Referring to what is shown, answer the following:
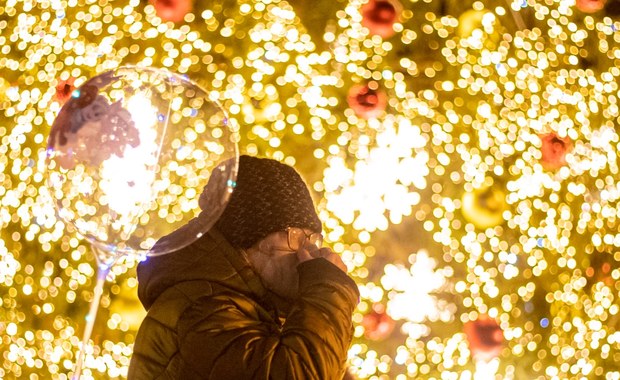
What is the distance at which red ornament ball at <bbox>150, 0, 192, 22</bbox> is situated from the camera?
87.7 inches

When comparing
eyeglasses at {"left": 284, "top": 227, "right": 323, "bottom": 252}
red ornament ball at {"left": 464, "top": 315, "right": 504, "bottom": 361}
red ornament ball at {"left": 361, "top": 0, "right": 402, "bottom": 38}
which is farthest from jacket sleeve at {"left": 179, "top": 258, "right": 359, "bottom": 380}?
red ornament ball at {"left": 361, "top": 0, "right": 402, "bottom": 38}

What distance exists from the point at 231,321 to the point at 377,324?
2.10 ft

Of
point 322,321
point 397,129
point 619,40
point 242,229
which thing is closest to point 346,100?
point 397,129

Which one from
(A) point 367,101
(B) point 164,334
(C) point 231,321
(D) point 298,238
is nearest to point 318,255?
A: (D) point 298,238

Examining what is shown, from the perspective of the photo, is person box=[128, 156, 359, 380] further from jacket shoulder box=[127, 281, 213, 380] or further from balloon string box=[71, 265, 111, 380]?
balloon string box=[71, 265, 111, 380]

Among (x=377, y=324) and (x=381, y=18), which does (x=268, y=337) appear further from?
(x=381, y=18)

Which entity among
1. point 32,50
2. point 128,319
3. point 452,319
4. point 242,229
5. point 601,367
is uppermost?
point 32,50

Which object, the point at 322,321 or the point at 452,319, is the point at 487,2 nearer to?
the point at 452,319

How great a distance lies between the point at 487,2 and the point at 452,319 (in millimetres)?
1002

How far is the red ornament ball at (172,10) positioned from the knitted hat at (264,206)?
0.65 m

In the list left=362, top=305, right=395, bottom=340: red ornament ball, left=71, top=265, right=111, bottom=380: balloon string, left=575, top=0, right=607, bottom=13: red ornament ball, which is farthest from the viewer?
left=575, top=0, right=607, bottom=13: red ornament ball

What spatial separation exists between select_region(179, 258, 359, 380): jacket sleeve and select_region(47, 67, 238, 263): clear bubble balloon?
0.25 meters

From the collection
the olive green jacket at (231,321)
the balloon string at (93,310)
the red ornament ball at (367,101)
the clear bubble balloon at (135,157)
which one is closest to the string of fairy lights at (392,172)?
the red ornament ball at (367,101)

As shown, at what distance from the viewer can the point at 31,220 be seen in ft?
7.18
